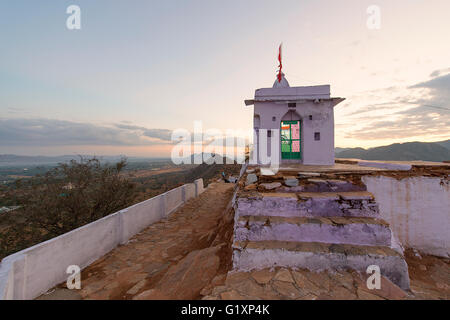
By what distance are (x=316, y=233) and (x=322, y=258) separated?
1.57 feet

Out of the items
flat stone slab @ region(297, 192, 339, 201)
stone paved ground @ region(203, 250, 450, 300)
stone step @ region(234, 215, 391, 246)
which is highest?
flat stone slab @ region(297, 192, 339, 201)

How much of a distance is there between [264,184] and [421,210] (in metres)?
5.50

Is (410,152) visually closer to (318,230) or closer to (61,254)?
(318,230)

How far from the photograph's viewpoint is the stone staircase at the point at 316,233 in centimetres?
325

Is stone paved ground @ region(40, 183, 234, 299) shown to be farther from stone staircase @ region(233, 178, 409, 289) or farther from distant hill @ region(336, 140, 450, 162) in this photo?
distant hill @ region(336, 140, 450, 162)

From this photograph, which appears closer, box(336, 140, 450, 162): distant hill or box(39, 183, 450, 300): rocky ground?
box(39, 183, 450, 300): rocky ground

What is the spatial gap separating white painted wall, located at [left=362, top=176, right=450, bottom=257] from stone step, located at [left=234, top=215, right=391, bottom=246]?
2.51 meters

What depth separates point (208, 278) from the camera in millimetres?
3439

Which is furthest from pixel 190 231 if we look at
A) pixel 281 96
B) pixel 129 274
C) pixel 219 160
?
pixel 219 160

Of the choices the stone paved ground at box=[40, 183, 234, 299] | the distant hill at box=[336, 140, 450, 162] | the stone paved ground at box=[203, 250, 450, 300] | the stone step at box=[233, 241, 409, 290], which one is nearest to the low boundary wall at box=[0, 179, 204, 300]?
the stone paved ground at box=[40, 183, 234, 299]

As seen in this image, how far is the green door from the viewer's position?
8961 millimetres

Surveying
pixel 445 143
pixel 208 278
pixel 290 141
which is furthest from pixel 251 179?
pixel 445 143

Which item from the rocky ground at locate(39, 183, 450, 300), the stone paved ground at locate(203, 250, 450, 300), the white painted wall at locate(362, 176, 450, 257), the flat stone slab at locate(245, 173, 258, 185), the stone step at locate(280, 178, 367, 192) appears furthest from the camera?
the white painted wall at locate(362, 176, 450, 257)

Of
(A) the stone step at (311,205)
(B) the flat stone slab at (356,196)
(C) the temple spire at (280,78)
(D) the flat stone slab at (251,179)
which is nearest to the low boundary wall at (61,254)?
(A) the stone step at (311,205)
